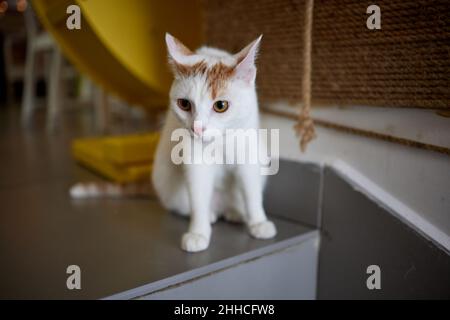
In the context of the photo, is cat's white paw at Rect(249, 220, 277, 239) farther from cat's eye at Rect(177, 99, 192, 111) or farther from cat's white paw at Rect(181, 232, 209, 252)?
cat's eye at Rect(177, 99, 192, 111)

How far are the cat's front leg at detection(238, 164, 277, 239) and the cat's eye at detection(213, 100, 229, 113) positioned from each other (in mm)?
162

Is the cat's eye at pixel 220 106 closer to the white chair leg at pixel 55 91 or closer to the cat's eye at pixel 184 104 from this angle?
the cat's eye at pixel 184 104

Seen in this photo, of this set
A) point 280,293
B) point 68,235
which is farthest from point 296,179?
point 68,235

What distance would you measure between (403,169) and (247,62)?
15.6 inches

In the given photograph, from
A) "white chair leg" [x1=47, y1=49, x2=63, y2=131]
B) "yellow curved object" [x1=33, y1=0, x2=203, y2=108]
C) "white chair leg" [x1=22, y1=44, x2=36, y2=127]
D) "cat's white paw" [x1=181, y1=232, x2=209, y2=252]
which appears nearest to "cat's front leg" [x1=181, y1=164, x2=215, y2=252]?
"cat's white paw" [x1=181, y1=232, x2=209, y2=252]

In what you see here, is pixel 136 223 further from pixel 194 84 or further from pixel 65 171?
pixel 65 171

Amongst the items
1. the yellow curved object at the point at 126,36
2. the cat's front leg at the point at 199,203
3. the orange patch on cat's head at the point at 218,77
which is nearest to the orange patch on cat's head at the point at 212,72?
the orange patch on cat's head at the point at 218,77

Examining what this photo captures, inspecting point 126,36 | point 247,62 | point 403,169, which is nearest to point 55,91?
point 126,36

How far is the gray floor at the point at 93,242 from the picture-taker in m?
0.66

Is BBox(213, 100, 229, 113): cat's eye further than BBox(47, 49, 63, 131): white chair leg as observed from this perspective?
No

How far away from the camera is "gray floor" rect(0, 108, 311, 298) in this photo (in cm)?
66

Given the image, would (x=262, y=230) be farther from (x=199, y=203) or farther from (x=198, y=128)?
(x=198, y=128)

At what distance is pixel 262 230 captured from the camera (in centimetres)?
81

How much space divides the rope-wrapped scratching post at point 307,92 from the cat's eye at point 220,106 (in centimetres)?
26
